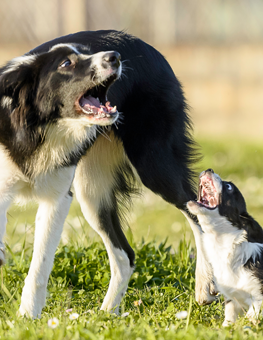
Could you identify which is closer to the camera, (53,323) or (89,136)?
(53,323)

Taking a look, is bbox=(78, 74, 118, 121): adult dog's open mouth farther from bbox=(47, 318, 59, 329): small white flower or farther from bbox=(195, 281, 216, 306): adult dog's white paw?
bbox=(195, 281, 216, 306): adult dog's white paw

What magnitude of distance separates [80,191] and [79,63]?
1.14 metres

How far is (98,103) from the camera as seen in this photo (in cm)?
283

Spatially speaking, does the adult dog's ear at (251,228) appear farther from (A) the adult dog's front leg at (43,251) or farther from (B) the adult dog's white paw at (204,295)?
(A) the adult dog's front leg at (43,251)

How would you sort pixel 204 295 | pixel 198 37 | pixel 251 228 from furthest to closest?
pixel 198 37
pixel 204 295
pixel 251 228

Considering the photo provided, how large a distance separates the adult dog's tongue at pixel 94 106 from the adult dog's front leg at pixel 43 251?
560 mm

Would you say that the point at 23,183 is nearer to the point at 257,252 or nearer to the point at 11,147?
the point at 11,147

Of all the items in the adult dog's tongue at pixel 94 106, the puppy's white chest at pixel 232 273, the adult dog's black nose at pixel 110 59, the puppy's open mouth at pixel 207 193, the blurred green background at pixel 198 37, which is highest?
the adult dog's black nose at pixel 110 59

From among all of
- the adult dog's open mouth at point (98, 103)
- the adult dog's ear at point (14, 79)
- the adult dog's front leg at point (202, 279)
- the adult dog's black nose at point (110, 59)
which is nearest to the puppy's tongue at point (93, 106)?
the adult dog's open mouth at point (98, 103)

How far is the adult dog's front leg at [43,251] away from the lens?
2840 millimetres

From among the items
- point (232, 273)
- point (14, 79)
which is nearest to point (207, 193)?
point (232, 273)

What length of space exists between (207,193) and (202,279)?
2.10 ft

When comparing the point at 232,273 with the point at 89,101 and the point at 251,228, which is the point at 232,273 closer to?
the point at 251,228

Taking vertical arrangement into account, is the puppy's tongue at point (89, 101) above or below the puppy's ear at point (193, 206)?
above
